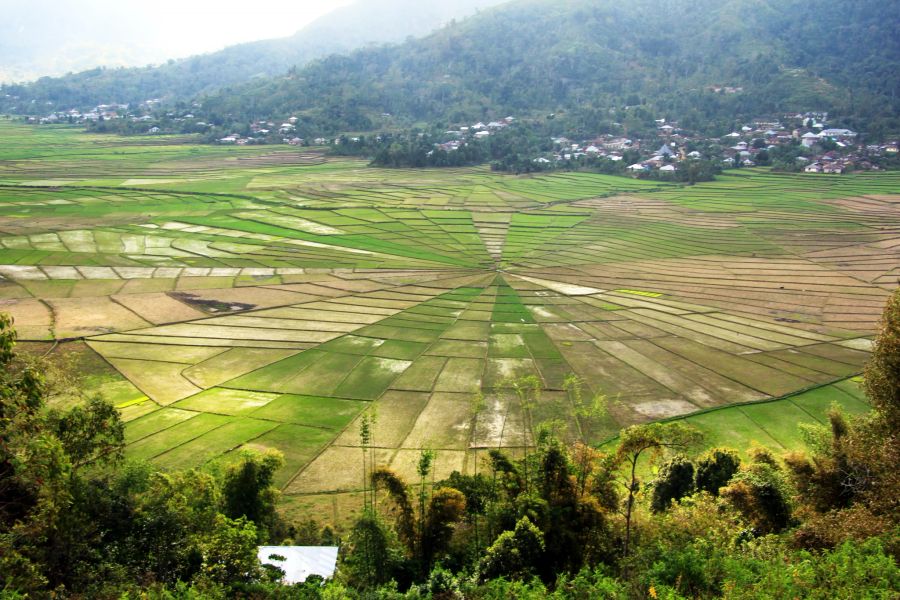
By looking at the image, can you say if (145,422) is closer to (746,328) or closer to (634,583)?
(634,583)

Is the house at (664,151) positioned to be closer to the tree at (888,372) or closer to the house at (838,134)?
the house at (838,134)

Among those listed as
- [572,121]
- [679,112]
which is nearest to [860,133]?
[679,112]

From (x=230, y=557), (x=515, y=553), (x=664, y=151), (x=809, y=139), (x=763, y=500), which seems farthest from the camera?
(x=809, y=139)

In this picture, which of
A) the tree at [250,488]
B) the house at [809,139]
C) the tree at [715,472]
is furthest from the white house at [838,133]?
the tree at [250,488]

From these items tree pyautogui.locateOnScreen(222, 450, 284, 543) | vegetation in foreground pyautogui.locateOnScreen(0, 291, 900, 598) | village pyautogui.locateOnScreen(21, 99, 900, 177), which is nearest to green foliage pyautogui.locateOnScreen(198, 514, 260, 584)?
vegetation in foreground pyautogui.locateOnScreen(0, 291, 900, 598)

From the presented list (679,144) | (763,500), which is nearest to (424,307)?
(763,500)

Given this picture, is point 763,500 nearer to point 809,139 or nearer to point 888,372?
point 888,372
